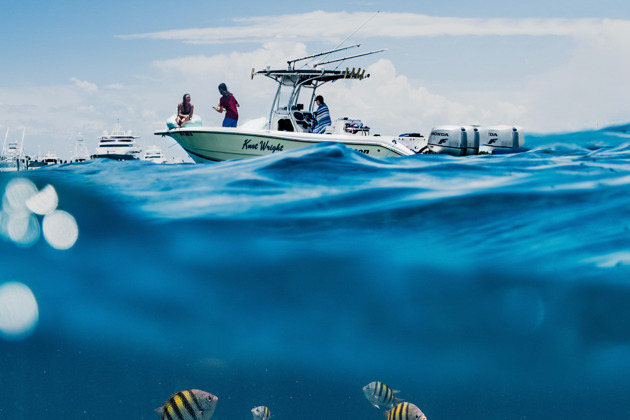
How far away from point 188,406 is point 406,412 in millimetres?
1946

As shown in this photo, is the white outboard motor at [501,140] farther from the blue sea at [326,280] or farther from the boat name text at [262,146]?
the boat name text at [262,146]

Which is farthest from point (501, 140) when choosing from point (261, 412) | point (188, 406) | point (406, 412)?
point (188, 406)

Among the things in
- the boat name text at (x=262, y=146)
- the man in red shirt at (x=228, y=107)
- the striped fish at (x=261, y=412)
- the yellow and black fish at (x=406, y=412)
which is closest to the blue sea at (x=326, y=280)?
the striped fish at (x=261, y=412)

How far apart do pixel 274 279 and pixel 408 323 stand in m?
3.78

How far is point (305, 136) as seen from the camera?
1716 cm

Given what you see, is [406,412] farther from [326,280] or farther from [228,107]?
[228,107]

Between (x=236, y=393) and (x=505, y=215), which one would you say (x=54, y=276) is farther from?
(x=505, y=215)

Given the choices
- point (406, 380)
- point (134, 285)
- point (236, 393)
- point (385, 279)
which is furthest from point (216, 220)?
point (406, 380)

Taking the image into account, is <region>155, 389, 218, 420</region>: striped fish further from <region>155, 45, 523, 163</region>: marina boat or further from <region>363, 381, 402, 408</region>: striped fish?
<region>155, 45, 523, 163</region>: marina boat

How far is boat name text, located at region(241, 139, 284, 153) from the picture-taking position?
56.4 feet

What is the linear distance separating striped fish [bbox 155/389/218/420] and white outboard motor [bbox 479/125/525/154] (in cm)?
1366

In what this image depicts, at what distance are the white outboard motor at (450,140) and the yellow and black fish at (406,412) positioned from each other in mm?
12337

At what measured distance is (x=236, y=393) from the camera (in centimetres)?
1255

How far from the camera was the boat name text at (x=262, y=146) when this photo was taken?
677 inches
